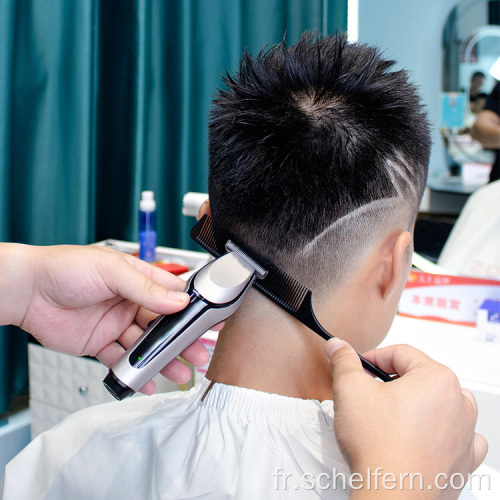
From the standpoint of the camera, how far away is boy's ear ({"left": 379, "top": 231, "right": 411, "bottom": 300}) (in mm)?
743

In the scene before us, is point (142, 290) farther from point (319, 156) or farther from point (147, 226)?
point (147, 226)

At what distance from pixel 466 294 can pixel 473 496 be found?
0.67 m

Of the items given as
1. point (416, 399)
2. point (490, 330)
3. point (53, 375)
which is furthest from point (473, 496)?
point (53, 375)

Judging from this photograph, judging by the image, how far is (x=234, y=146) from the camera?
748mm

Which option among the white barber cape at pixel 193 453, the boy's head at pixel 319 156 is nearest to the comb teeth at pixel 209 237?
the boy's head at pixel 319 156

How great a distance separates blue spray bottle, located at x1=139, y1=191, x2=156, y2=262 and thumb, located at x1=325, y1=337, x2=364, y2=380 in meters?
1.08

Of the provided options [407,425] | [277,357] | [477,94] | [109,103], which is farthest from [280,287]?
[109,103]

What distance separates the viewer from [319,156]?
27.8 inches

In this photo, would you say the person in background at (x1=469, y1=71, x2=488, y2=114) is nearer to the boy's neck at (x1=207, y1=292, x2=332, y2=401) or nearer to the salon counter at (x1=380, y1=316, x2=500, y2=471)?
the salon counter at (x1=380, y1=316, x2=500, y2=471)

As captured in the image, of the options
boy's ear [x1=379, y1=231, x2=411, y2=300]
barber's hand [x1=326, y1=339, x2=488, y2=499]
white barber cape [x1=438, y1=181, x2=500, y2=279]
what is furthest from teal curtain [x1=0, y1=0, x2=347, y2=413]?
barber's hand [x1=326, y1=339, x2=488, y2=499]

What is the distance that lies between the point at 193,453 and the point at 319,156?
450 mm

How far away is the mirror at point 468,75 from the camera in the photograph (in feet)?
3.85

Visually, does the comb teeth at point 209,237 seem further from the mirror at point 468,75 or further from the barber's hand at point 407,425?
the mirror at point 468,75

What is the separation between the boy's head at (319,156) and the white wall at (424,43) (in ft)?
1.55
